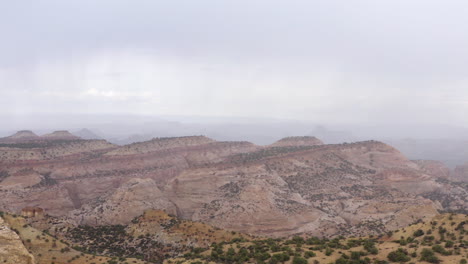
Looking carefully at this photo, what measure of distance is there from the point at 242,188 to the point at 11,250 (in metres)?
45.3

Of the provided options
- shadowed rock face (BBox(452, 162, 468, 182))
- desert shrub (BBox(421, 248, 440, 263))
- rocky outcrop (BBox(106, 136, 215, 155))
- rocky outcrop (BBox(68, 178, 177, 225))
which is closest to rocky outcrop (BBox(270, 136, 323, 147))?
rocky outcrop (BBox(106, 136, 215, 155))

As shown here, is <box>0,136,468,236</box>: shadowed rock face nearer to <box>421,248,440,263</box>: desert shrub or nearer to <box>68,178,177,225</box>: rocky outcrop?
<box>68,178,177,225</box>: rocky outcrop

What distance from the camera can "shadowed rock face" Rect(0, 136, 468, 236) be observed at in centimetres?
5138

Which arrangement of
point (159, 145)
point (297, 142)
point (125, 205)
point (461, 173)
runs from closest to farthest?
point (125, 205) → point (159, 145) → point (297, 142) → point (461, 173)

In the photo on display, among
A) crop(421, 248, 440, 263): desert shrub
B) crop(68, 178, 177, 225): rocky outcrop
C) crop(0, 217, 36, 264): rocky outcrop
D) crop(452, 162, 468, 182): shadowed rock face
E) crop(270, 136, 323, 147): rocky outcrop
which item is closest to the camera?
crop(0, 217, 36, 264): rocky outcrop

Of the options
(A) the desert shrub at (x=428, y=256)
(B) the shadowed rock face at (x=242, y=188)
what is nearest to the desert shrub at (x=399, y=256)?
(A) the desert shrub at (x=428, y=256)

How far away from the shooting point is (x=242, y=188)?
60375 mm

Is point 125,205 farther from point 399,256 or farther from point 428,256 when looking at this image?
point 428,256

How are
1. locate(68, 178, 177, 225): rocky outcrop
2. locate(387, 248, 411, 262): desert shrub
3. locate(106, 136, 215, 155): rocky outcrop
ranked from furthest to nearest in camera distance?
locate(106, 136, 215, 155): rocky outcrop → locate(68, 178, 177, 225): rocky outcrop → locate(387, 248, 411, 262): desert shrub

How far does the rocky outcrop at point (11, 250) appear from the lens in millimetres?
17250

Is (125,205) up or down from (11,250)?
down

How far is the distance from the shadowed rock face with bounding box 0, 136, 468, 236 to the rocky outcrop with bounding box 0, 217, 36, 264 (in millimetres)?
34958

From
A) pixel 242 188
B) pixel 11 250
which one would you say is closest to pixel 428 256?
pixel 11 250

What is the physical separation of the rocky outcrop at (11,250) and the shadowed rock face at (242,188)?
35.0 metres
